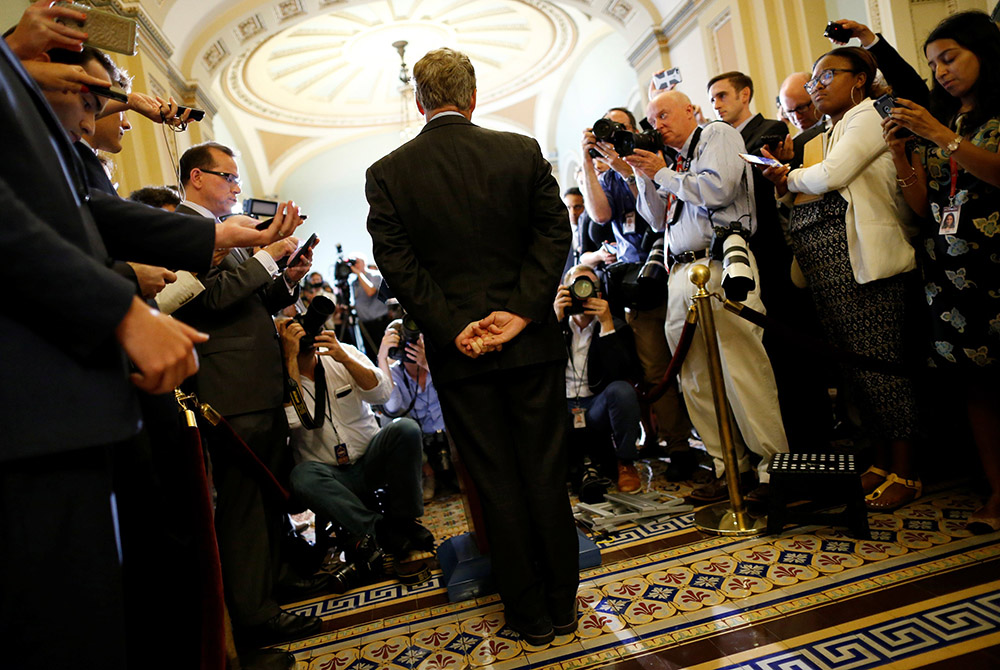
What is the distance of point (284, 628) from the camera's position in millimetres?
2154

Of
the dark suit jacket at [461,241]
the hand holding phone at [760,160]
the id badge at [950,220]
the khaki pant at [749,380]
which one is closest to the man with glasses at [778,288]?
the hand holding phone at [760,160]

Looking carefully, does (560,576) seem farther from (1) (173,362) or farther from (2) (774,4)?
(2) (774,4)

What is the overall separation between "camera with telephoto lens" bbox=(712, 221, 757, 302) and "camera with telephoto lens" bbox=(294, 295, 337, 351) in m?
1.48

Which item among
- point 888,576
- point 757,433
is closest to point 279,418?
point 757,433

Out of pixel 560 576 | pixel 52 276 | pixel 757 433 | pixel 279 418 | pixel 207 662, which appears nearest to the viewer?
pixel 52 276

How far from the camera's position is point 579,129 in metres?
12.2

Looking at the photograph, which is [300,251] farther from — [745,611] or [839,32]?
[839,32]

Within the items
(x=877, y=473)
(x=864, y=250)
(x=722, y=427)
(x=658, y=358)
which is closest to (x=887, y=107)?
(x=864, y=250)

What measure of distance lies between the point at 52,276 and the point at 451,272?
118cm

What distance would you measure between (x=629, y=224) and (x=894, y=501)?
1836 mm

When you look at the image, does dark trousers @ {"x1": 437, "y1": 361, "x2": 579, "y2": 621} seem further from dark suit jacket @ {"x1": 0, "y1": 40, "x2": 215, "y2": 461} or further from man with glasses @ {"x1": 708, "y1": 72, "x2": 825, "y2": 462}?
man with glasses @ {"x1": 708, "y1": 72, "x2": 825, "y2": 462}

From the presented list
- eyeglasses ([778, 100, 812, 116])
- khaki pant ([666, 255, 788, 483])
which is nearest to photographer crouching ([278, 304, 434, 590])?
khaki pant ([666, 255, 788, 483])

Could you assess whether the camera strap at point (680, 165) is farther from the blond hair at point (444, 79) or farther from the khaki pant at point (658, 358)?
the blond hair at point (444, 79)

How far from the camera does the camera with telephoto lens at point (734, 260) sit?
2.39 meters
